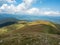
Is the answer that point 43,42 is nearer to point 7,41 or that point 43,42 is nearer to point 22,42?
point 22,42

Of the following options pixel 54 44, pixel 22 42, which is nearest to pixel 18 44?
pixel 22 42

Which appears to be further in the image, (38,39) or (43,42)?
(38,39)

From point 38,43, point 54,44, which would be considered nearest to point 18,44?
point 38,43

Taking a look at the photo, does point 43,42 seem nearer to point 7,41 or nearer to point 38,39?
point 38,39

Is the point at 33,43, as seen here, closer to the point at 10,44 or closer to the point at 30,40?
the point at 30,40

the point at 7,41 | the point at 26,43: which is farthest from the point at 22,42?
the point at 7,41

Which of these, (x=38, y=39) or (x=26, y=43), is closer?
→ (x=26, y=43)

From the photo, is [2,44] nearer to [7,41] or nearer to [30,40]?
[7,41]
